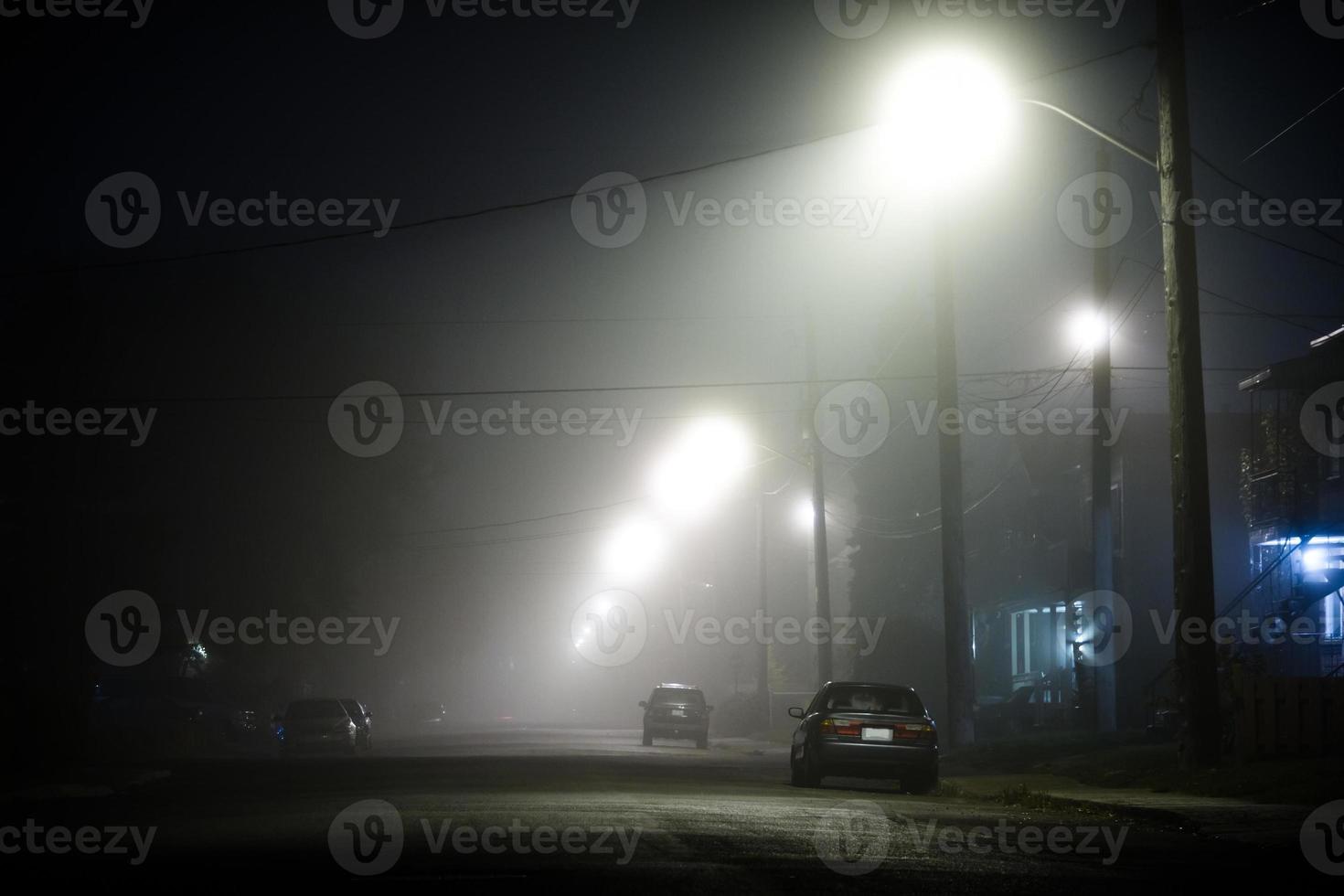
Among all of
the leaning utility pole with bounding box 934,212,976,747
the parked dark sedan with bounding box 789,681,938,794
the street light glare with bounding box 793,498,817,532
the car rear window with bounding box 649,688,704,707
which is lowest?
the parked dark sedan with bounding box 789,681,938,794

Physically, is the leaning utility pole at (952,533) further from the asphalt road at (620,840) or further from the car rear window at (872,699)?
the asphalt road at (620,840)

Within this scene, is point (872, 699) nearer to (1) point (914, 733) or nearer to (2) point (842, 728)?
(2) point (842, 728)

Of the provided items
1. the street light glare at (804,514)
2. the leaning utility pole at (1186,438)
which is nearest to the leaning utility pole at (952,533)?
the leaning utility pole at (1186,438)

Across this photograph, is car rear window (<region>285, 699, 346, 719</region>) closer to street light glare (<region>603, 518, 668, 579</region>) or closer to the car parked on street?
the car parked on street

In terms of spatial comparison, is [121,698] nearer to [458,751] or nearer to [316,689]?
[458,751]

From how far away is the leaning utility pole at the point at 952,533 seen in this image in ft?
86.9

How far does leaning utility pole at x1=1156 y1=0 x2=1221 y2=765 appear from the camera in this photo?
17.4 m

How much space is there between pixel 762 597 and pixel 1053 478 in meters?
10.6

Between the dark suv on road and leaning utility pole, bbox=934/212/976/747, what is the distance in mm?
16267

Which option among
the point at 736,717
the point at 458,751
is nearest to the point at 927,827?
the point at 458,751

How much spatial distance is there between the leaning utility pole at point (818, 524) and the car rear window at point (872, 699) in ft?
47.5

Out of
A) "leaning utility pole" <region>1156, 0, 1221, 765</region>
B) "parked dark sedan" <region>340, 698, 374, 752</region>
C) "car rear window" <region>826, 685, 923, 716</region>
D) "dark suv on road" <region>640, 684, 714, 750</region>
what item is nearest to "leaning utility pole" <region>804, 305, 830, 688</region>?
"dark suv on road" <region>640, 684, 714, 750</region>

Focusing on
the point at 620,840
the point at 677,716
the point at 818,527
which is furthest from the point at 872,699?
the point at 677,716

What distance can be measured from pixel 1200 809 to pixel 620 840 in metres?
6.55
